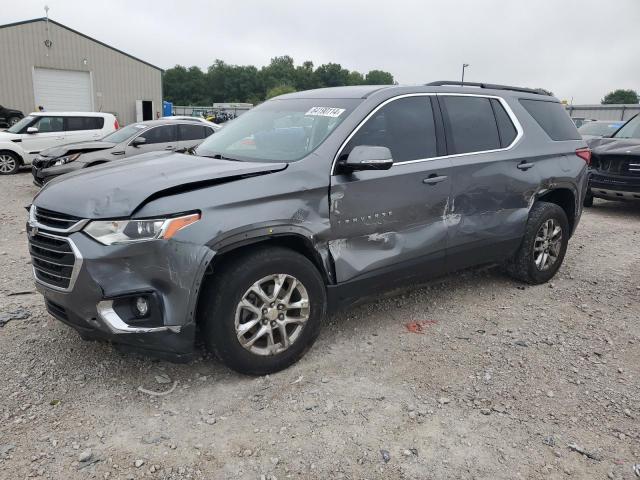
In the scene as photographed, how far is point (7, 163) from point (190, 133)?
5247 millimetres

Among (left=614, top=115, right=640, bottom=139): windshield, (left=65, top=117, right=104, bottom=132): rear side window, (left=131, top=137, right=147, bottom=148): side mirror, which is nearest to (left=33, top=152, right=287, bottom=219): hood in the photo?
(left=131, top=137, right=147, bottom=148): side mirror

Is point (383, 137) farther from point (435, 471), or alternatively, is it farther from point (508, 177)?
point (435, 471)

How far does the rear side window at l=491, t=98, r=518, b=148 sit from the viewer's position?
4437 millimetres

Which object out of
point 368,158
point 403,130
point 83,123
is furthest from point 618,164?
point 83,123

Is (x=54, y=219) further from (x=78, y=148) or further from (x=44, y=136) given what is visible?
(x=44, y=136)

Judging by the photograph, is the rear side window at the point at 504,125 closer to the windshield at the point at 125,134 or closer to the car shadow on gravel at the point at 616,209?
the car shadow on gravel at the point at 616,209

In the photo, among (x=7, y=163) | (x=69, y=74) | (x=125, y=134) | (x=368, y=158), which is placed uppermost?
(x=69, y=74)

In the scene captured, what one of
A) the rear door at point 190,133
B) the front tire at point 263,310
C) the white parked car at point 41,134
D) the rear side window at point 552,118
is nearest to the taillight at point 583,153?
the rear side window at point 552,118

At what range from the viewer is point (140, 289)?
271 cm

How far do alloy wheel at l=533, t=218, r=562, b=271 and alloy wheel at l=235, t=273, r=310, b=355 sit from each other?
2746 millimetres

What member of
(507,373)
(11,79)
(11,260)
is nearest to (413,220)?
(507,373)

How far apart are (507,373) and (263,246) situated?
5.98 ft

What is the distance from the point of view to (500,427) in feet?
9.13

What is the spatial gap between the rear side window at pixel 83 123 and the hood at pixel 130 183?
10.9 m
